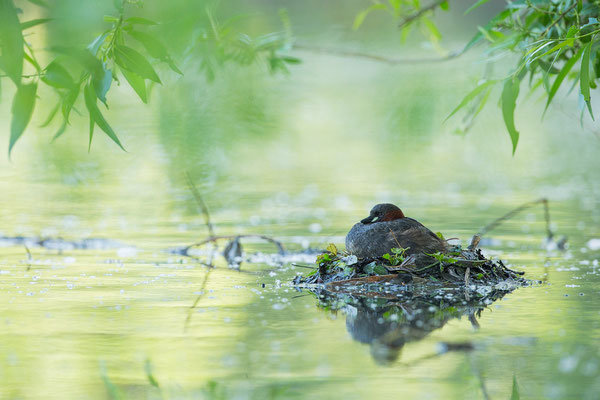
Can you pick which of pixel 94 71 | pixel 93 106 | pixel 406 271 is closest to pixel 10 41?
pixel 94 71

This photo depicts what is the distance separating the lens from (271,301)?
11.3ft

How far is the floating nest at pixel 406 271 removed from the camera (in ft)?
12.2

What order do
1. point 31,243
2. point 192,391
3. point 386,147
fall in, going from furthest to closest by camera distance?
point 386,147, point 31,243, point 192,391

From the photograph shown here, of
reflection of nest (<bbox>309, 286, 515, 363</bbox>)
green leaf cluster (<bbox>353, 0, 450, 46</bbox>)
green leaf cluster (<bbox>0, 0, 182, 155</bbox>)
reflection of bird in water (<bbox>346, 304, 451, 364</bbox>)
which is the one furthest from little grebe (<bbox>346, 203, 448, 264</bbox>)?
green leaf cluster (<bbox>0, 0, 182, 155</bbox>)

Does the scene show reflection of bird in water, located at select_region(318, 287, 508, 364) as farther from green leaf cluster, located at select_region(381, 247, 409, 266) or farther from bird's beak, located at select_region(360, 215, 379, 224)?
bird's beak, located at select_region(360, 215, 379, 224)

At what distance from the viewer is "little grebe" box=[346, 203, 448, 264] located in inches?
151

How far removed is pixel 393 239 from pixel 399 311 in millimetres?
696

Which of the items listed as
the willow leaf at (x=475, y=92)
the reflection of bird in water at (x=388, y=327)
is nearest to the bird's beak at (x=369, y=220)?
the reflection of bird in water at (x=388, y=327)

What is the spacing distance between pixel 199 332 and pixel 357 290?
973 millimetres

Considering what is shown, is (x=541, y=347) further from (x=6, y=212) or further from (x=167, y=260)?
(x=6, y=212)

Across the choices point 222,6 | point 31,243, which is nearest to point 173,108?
point 222,6

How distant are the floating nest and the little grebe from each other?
4 centimetres

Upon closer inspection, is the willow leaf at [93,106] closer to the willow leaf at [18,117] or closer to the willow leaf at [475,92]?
the willow leaf at [18,117]

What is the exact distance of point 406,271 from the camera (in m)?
3.74
